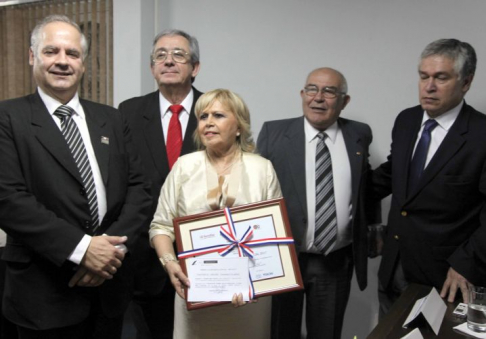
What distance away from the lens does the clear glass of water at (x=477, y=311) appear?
4.78 feet

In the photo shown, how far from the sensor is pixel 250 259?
1599 millimetres

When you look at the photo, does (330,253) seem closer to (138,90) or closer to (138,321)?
(138,321)

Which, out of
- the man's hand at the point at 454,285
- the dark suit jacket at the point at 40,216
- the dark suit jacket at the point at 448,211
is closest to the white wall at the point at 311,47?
the dark suit jacket at the point at 448,211

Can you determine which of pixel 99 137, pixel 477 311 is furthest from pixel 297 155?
pixel 477 311

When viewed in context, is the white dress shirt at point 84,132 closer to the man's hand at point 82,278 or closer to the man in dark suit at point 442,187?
the man's hand at point 82,278

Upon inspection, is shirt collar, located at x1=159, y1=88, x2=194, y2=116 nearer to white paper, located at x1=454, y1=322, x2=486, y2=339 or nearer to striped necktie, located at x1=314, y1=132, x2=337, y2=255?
striped necktie, located at x1=314, y1=132, x2=337, y2=255

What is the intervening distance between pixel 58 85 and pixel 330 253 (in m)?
1.44

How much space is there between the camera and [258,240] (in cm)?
161

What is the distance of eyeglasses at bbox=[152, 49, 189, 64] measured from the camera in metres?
2.29

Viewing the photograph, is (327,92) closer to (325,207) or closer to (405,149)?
(405,149)

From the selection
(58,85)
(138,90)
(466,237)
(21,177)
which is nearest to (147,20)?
(138,90)

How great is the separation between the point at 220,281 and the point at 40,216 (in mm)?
649

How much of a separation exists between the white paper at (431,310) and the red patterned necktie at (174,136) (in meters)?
1.26

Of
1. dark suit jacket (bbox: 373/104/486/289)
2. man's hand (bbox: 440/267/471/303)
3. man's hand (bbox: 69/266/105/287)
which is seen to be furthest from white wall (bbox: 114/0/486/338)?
man's hand (bbox: 69/266/105/287)
